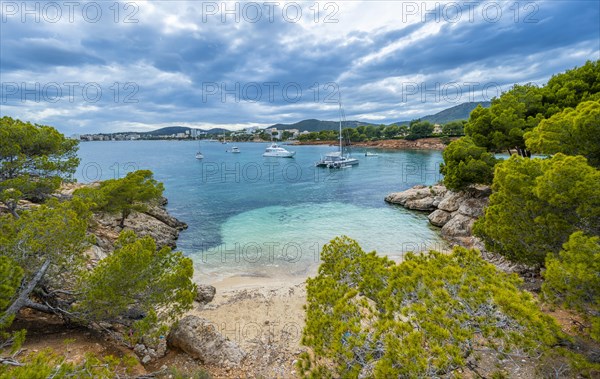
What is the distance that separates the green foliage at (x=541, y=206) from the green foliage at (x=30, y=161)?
1396 cm

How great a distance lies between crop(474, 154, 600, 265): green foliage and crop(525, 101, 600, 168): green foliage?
1.94m

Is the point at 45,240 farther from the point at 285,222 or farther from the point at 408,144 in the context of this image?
the point at 408,144

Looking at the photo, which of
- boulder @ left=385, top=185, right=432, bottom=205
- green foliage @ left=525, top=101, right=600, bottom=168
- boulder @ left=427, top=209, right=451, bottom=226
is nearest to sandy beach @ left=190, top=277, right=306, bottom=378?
green foliage @ left=525, top=101, right=600, bottom=168

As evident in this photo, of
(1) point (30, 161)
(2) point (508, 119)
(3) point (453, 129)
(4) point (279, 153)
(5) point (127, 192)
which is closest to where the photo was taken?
(1) point (30, 161)

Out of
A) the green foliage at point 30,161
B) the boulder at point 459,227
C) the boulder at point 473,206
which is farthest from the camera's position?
the boulder at point 473,206

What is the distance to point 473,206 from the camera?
1788cm

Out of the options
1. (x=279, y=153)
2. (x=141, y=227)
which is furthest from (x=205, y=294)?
(x=279, y=153)

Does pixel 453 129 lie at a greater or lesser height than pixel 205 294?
greater

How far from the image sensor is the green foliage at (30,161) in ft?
29.1

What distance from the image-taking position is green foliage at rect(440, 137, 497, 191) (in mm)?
18156

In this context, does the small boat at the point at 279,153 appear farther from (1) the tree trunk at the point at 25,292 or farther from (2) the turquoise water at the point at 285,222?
(1) the tree trunk at the point at 25,292

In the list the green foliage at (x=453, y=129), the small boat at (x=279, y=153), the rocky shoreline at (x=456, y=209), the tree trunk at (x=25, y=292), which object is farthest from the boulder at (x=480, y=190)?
the green foliage at (x=453, y=129)

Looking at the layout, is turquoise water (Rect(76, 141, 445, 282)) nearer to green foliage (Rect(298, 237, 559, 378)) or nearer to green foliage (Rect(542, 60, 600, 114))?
green foliage (Rect(298, 237, 559, 378))

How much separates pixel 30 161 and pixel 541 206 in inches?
606
